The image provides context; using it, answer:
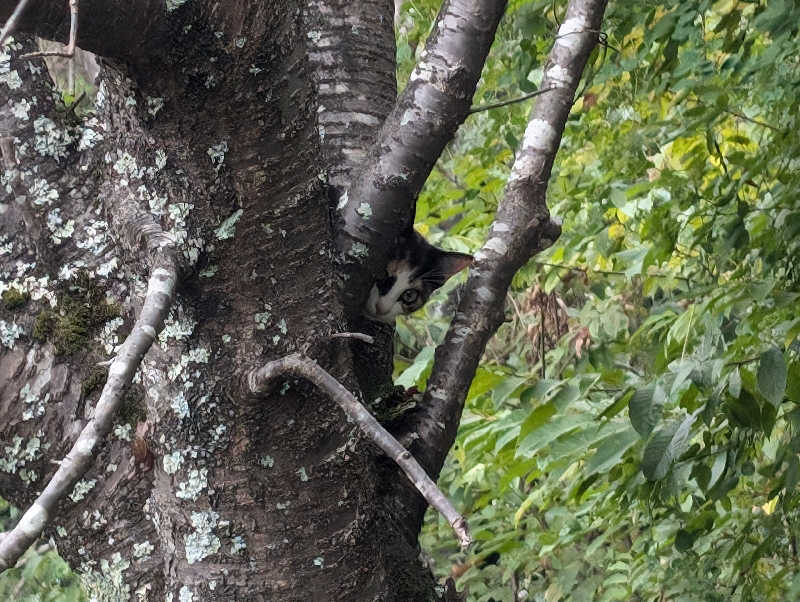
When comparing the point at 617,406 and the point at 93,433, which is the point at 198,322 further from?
the point at 617,406

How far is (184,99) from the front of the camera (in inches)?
38.9

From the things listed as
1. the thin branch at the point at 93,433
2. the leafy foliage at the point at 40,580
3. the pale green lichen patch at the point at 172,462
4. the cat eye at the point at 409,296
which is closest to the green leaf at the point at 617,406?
the cat eye at the point at 409,296

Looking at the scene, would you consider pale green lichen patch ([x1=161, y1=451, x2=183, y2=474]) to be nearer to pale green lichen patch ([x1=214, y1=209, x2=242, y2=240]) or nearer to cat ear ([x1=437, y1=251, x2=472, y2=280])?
pale green lichen patch ([x1=214, y1=209, x2=242, y2=240])

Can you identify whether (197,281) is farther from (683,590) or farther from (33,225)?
(683,590)

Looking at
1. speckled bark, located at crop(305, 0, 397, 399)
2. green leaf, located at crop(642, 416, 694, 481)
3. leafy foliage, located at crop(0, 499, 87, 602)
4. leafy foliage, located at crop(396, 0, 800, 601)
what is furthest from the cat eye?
leafy foliage, located at crop(0, 499, 87, 602)

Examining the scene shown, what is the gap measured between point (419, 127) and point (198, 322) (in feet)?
1.81

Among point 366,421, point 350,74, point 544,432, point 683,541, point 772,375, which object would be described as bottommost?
point 683,541

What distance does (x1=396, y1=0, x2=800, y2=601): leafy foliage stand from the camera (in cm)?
154

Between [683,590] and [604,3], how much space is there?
132 centimetres

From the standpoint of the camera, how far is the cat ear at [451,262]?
2.09 metres

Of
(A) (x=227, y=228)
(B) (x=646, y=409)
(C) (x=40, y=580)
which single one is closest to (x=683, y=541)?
(B) (x=646, y=409)

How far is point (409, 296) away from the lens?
7.18 ft

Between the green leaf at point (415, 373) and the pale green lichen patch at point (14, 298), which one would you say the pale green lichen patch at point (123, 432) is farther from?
the green leaf at point (415, 373)

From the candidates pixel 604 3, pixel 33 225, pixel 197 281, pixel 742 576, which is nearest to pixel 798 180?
pixel 604 3
